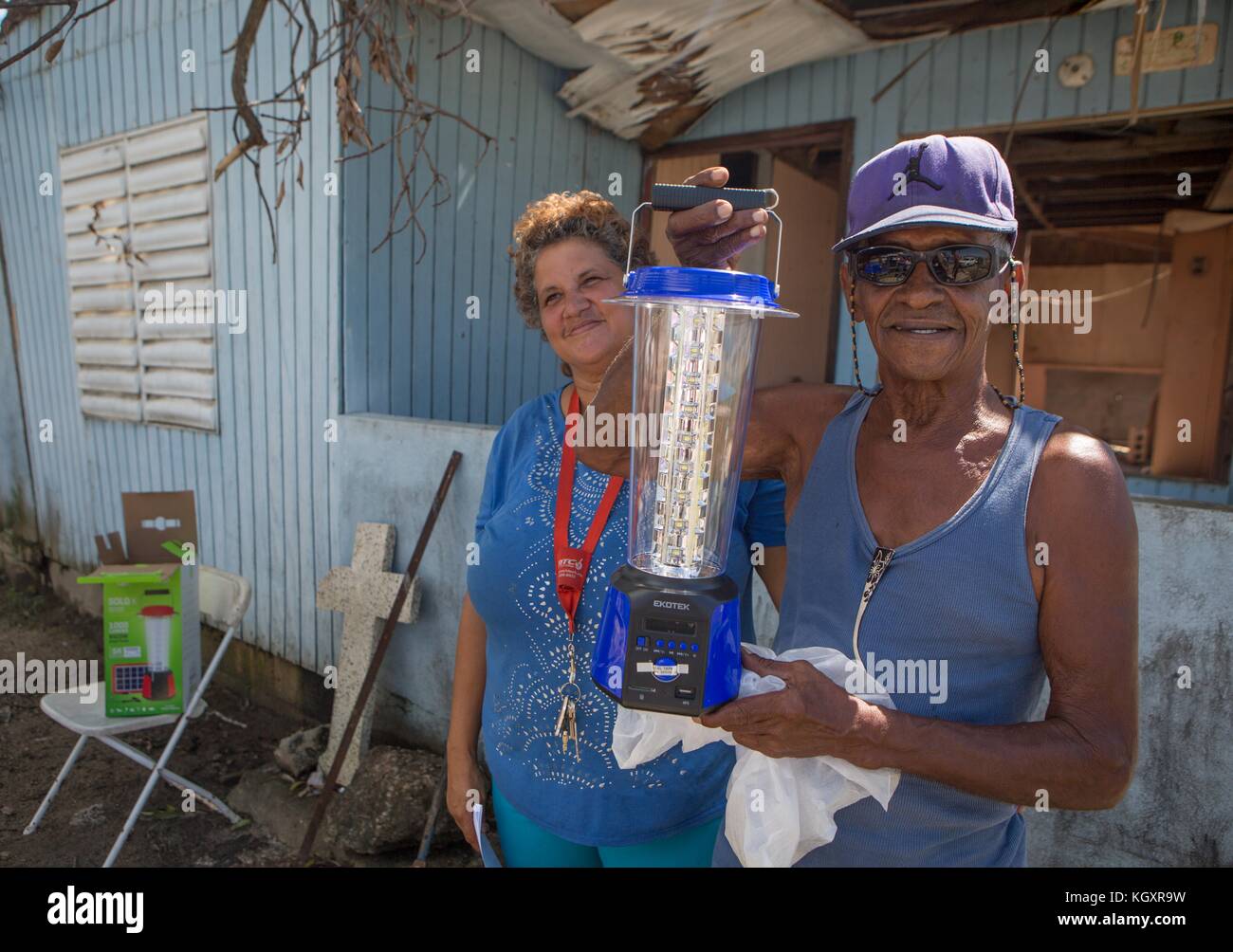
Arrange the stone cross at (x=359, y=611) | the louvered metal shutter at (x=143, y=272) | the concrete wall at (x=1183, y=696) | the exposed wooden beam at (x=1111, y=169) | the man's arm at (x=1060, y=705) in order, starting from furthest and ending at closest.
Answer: the louvered metal shutter at (x=143, y=272) < the exposed wooden beam at (x=1111, y=169) < the stone cross at (x=359, y=611) < the concrete wall at (x=1183, y=696) < the man's arm at (x=1060, y=705)

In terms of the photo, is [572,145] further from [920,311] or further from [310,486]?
[920,311]

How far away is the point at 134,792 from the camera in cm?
429

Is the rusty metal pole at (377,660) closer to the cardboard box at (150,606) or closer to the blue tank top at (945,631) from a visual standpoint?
the cardboard box at (150,606)

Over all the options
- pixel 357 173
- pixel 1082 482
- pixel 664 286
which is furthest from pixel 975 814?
pixel 357 173

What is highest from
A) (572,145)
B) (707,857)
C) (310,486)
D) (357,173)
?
(572,145)

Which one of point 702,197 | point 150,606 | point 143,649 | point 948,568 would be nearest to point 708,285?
point 702,197

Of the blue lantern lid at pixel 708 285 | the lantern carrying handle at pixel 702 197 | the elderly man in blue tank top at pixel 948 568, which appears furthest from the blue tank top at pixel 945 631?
the lantern carrying handle at pixel 702 197

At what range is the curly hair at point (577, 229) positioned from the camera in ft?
6.54

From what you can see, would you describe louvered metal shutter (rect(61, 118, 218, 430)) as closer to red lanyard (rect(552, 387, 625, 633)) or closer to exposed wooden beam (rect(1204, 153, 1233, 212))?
red lanyard (rect(552, 387, 625, 633))

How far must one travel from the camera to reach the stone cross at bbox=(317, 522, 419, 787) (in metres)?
3.94

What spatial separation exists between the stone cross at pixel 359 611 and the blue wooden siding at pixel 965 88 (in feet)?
8.04

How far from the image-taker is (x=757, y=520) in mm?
1765

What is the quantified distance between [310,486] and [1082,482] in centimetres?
413

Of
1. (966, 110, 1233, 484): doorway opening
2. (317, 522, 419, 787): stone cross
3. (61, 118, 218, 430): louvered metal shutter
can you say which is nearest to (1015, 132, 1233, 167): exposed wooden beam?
(966, 110, 1233, 484): doorway opening
